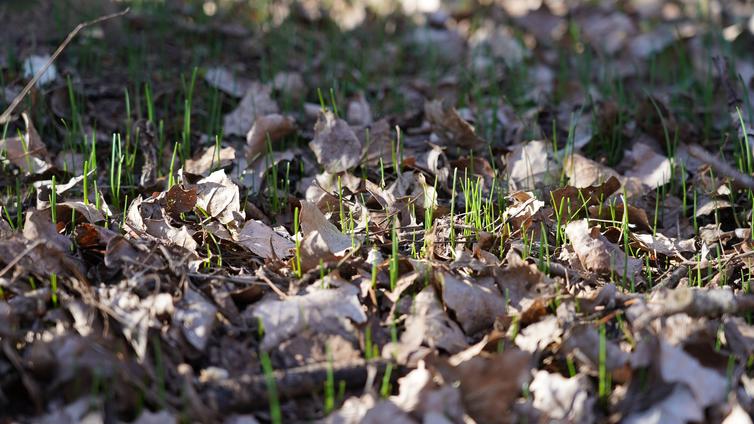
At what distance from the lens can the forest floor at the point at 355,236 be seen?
1517mm

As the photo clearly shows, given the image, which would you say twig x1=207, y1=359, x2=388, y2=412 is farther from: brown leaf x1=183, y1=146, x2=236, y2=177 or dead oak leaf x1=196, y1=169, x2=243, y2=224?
brown leaf x1=183, y1=146, x2=236, y2=177

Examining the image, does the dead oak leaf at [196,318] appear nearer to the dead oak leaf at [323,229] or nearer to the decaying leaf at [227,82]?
the dead oak leaf at [323,229]

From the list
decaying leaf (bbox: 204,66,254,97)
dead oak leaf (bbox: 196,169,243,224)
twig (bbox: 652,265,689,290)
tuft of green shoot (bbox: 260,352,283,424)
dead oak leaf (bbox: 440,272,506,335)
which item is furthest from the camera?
decaying leaf (bbox: 204,66,254,97)

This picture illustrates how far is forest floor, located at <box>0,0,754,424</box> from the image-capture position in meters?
1.52

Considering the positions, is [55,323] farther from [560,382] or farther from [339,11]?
[339,11]

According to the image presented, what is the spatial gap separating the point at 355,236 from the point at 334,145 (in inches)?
23.7

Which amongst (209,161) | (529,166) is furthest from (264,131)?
(529,166)

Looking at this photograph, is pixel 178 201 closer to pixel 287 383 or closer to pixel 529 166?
pixel 287 383

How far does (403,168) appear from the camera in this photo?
2.58 meters

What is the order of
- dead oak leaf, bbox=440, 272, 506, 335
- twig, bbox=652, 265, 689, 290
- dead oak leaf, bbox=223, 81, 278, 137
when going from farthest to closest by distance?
dead oak leaf, bbox=223, 81, 278, 137 < twig, bbox=652, 265, 689, 290 < dead oak leaf, bbox=440, 272, 506, 335

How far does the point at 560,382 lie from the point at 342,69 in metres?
2.29

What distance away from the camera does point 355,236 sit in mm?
2070

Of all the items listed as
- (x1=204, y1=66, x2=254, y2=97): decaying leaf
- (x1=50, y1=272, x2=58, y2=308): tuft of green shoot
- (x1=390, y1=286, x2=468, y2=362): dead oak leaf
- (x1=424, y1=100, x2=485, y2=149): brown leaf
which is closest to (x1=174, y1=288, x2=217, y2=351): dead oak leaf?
(x1=50, y1=272, x2=58, y2=308): tuft of green shoot

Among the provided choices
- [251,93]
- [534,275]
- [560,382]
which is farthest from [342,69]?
[560,382]
